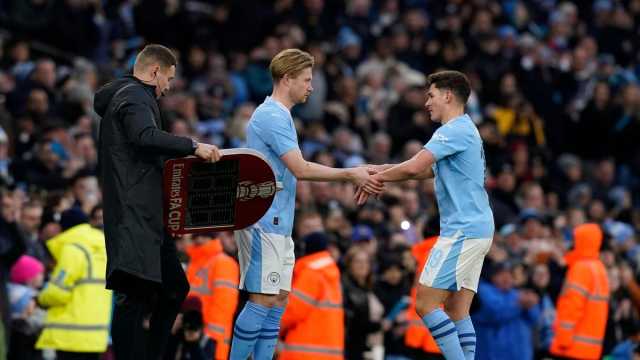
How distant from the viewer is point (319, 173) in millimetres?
9766

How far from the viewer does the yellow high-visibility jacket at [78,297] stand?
11570 millimetres

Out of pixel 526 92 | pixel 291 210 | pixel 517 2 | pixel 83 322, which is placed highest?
pixel 517 2

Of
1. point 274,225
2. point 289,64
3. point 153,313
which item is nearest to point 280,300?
point 274,225

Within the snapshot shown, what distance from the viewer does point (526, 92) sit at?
Result: 21.6 m

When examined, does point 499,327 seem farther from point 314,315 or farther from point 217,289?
point 217,289

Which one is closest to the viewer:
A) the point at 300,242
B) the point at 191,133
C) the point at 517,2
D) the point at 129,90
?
the point at 129,90

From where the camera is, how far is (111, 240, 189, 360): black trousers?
9.38 m

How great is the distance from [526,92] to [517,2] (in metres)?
2.99

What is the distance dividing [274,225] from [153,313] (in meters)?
1.01

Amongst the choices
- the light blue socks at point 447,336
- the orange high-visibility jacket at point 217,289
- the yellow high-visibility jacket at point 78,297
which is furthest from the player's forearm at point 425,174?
the yellow high-visibility jacket at point 78,297

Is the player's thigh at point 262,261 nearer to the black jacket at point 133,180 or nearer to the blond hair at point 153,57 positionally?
the black jacket at point 133,180

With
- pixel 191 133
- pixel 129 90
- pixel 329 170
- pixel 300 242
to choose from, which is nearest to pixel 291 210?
pixel 329 170

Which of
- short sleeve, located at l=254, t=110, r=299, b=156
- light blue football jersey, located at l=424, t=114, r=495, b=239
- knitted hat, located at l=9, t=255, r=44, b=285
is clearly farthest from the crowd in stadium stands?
light blue football jersey, located at l=424, t=114, r=495, b=239

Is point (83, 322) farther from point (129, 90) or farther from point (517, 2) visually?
point (517, 2)
